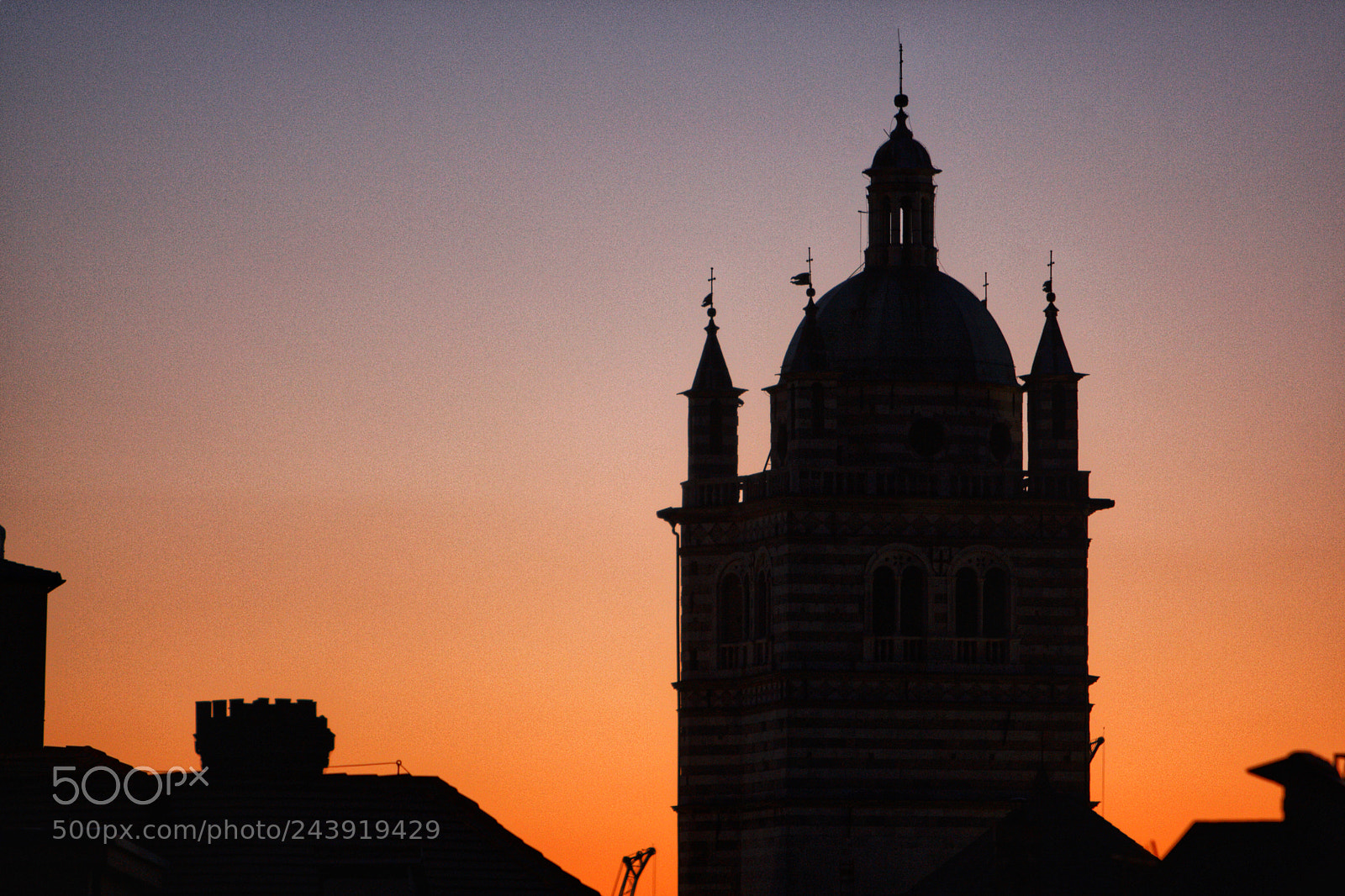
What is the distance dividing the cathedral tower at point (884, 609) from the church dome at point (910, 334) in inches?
2.5

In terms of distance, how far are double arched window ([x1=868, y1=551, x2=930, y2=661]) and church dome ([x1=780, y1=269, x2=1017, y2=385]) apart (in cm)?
482

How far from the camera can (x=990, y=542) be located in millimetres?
116750

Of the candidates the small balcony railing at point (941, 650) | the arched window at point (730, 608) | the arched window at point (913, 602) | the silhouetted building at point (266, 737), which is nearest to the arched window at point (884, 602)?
the arched window at point (913, 602)

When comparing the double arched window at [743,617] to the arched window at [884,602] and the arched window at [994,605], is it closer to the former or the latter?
the arched window at [884,602]

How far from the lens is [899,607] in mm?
116250

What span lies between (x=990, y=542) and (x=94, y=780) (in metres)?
28.2

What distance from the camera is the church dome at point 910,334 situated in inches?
4648

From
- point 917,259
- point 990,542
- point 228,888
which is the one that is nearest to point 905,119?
point 917,259

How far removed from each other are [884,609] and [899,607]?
0.43 m

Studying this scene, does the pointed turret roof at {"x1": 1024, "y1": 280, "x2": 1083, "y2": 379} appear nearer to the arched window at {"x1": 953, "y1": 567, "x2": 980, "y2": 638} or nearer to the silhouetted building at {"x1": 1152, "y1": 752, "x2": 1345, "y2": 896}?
the arched window at {"x1": 953, "y1": 567, "x2": 980, "y2": 638}

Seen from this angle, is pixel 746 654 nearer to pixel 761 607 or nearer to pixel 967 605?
pixel 761 607

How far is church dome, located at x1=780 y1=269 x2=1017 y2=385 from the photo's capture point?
118 metres

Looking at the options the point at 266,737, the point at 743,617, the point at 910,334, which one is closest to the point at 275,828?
the point at 266,737

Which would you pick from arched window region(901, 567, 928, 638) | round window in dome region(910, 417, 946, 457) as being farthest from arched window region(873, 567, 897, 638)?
round window in dome region(910, 417, 946, 457)
